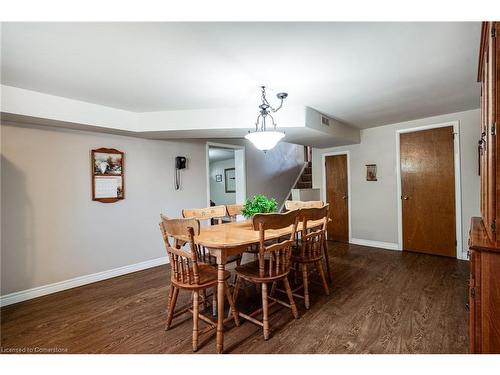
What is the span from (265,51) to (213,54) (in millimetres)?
383

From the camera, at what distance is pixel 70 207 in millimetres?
2990

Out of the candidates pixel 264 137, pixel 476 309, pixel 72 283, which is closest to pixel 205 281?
pixel 264 137

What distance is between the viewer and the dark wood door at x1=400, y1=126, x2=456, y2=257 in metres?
3.74

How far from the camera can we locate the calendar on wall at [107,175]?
3.18 metres

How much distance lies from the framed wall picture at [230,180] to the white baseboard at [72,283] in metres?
4.09

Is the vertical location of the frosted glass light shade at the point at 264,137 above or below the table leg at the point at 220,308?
above

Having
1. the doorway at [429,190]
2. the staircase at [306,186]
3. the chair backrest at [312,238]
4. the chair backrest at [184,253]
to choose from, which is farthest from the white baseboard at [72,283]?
the doorway at [429,190]

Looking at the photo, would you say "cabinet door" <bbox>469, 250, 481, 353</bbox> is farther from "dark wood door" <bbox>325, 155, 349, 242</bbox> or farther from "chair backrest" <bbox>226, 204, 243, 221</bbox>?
"dark wood door" <bbox>325, 155, 349, 242</bbox>

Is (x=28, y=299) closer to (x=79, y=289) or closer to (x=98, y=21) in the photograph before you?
(x=79, y=289)

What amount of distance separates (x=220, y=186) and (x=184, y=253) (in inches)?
251

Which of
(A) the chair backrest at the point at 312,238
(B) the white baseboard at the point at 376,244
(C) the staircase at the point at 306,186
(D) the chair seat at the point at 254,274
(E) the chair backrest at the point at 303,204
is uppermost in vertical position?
(C) the staircase at the point at 306,186

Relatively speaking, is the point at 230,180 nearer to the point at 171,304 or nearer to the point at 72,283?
the point at 72,283

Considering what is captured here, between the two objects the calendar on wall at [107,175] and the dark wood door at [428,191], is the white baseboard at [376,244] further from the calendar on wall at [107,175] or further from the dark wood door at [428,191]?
the calendar on wall at [107,175]
